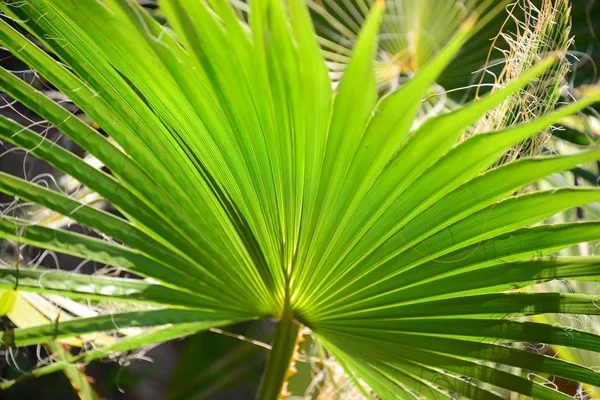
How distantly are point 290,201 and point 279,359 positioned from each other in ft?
0.74

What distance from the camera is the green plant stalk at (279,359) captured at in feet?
2.43

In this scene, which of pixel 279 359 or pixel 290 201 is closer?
pixel 290 201

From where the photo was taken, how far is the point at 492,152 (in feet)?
1.77

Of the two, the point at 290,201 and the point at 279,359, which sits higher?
the point at 290,201

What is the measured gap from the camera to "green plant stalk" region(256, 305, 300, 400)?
2.43ft

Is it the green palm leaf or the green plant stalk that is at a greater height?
the green palm leaf

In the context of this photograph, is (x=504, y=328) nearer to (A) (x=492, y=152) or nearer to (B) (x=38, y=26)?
(A) (x=492, y=152)

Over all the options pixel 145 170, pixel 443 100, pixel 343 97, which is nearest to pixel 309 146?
pixel 343 97

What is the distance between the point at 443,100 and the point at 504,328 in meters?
0.59

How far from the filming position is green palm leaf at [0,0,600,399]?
0.52 meters

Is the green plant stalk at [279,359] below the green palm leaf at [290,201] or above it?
below

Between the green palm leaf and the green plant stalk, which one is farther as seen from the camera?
the green plant stalk

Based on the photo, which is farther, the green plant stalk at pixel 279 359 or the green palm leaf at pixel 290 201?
the green plant stalk at pixel 279 359

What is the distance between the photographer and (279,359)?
29.5 inches
